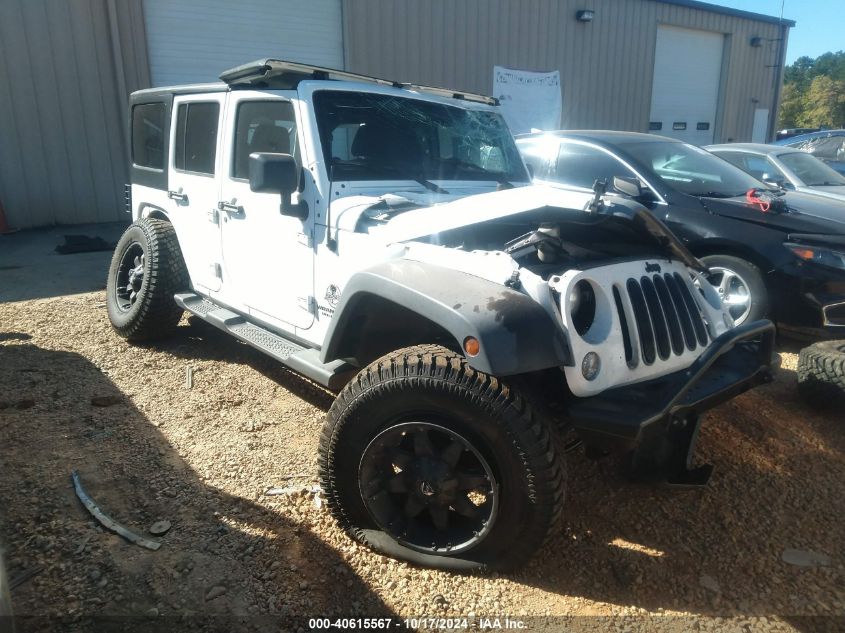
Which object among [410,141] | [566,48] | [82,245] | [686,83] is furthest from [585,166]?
[686,83]

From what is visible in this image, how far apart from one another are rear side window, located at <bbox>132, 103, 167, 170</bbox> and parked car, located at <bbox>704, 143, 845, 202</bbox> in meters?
Answer: 5.71

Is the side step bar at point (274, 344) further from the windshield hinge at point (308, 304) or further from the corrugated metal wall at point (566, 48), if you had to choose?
the corrugated metal wall at point (566, 48)

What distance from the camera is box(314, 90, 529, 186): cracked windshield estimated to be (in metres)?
3.28

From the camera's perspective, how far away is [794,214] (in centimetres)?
498

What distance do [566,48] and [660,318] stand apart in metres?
13.1

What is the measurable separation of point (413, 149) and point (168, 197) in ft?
6.89

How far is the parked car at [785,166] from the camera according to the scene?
273 inches

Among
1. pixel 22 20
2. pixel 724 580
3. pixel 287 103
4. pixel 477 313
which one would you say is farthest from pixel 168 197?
pixel 22 20

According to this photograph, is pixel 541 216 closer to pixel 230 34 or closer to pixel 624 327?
pixel 624 327

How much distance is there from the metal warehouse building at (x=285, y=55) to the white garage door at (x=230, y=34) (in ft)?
0.06

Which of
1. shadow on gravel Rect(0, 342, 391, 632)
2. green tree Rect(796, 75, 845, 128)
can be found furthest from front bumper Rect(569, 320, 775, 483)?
green tree Rect(796, 75, 845, 128)

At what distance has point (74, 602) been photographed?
222cm

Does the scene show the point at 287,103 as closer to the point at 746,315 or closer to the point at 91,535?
the point at 91,535

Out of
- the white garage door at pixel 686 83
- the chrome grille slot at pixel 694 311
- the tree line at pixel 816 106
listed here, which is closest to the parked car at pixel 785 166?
the chrome grille slot at pixel 694 311
